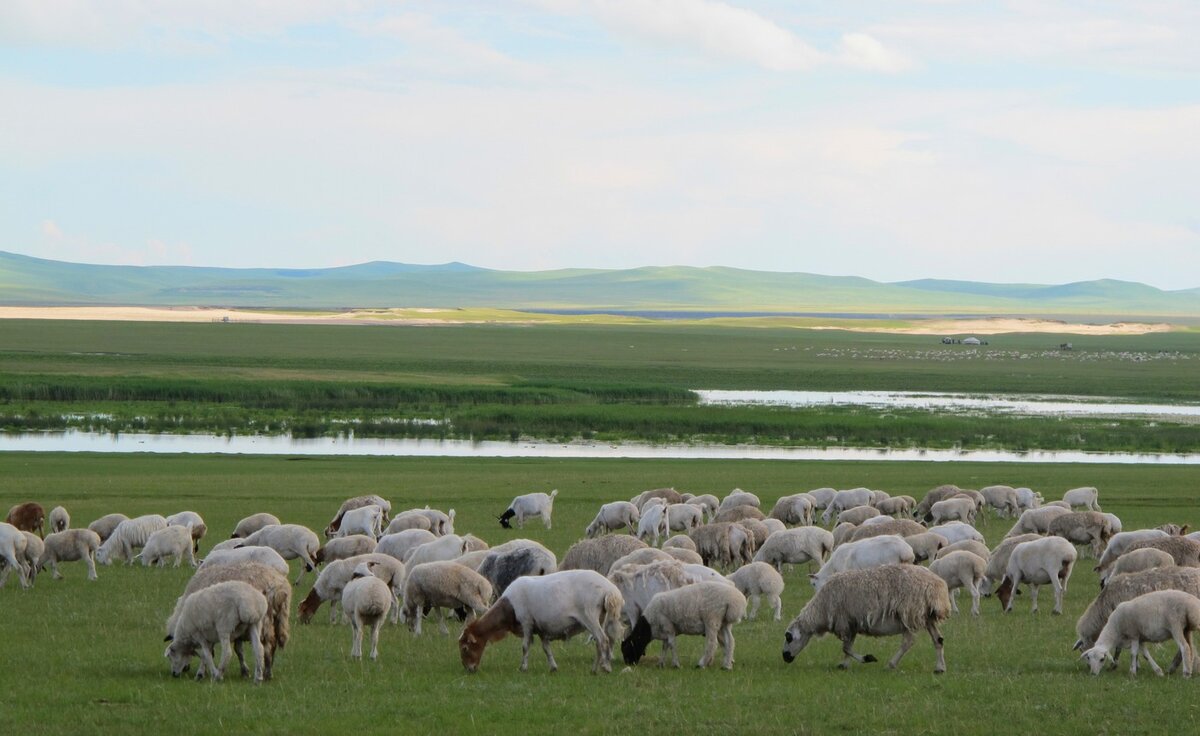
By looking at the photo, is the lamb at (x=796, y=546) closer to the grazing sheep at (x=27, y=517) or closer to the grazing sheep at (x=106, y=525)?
the grazing sheep at (x=106, y=525)

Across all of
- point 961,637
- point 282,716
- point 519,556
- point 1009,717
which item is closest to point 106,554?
point 519,556

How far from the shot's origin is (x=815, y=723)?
10805mm

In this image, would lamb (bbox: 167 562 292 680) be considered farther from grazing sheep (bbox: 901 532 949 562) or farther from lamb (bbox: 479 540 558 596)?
grazing sheep (bbox: 901 532 949 562)

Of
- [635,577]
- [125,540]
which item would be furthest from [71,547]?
[635,577]

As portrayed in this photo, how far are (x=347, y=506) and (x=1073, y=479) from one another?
19300 millimetres

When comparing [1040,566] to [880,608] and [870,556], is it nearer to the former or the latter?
[870,556]

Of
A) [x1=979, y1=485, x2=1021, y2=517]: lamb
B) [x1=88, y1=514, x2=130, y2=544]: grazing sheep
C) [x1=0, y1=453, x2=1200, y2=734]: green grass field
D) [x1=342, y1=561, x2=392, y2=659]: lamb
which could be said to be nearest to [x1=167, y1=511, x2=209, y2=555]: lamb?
[x1=88, y1=514, x2=130, y2=544]: grazing sheep

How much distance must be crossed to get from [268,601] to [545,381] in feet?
197

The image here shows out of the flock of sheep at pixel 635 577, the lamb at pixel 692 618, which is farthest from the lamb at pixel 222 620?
the lamb at pixel 692 618

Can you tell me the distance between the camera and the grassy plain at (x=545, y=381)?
2048 inches

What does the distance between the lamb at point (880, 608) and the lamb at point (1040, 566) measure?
4.06 meters

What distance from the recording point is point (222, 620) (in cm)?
1226

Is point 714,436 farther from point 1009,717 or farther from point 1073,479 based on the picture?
point 1009,717

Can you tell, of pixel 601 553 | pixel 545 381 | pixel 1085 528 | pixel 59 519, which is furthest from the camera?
pixel 545 381
